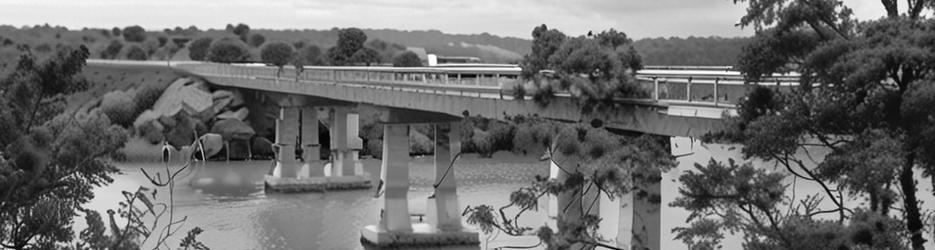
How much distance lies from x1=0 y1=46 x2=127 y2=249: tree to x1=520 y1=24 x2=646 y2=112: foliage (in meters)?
8.04

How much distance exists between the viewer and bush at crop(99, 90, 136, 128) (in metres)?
80.5

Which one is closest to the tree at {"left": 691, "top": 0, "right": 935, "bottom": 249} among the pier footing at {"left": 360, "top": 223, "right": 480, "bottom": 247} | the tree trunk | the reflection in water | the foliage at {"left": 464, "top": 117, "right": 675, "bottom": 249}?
the tree trunk

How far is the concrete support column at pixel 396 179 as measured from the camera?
123 ft

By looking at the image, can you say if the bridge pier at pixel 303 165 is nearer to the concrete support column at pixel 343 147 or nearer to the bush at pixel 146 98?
the concrete support column at pixel 343 147

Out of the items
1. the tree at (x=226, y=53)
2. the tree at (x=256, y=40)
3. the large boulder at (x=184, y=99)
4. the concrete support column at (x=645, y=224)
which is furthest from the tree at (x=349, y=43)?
the concrete support column at (x=645, y=224)

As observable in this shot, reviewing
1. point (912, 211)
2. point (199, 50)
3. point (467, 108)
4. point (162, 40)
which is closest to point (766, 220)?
point (912, 211)

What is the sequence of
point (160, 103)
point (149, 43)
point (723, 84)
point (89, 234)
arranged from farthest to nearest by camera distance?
point (149, 43)
point (160, 103)
point (723, 84)
point (89, 234)

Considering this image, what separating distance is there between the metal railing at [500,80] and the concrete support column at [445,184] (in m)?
1.68

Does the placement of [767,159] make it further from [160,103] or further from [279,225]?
[160,103]

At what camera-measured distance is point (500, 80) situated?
3141 cm

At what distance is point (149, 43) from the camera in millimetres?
145250

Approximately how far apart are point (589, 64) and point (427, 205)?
58.2 feet

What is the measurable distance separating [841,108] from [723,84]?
268 inches

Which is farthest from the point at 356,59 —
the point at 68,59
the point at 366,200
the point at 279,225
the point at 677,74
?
the point at 68,59
